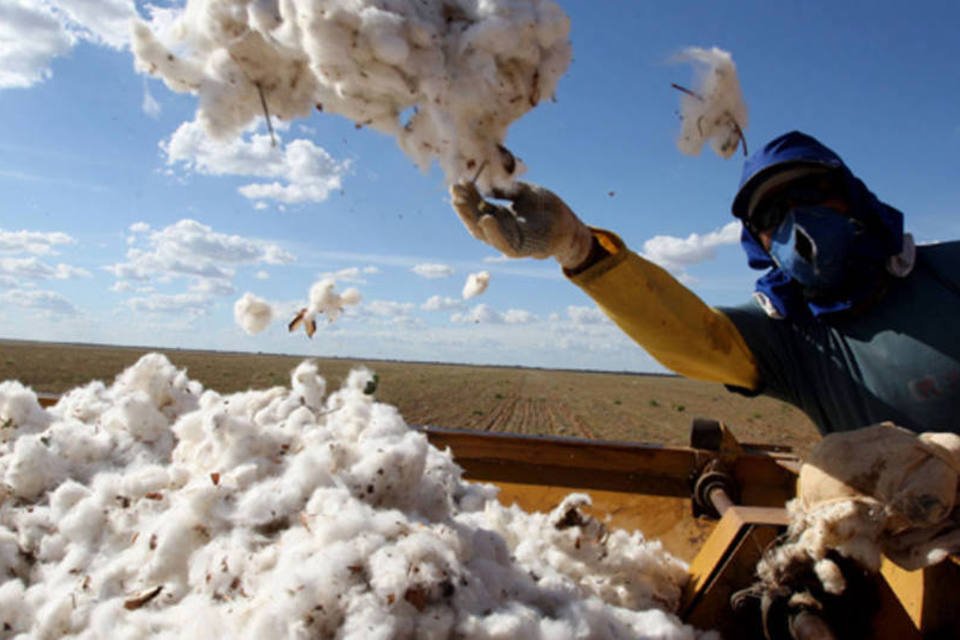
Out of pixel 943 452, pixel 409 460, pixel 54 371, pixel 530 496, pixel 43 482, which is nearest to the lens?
pixel 943 452

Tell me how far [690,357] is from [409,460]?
5.16 feet

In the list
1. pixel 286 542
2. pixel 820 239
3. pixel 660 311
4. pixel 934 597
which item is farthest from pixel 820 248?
pixel 286 542

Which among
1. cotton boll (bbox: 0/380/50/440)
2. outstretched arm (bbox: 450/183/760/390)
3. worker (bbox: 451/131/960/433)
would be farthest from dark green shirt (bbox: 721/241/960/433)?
cotton boll (bbox: 0/380/50/440)

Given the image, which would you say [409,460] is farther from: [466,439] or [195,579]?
[466,439]

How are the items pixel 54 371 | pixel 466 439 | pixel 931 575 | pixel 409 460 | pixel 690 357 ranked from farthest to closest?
pixel 54 371 → pixel 466 439 → pixel 690 357 → pixel 409 460 → pixel 931 575

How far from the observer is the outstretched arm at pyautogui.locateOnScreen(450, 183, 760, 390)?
8.35 feet

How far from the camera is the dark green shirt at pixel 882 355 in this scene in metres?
2.34

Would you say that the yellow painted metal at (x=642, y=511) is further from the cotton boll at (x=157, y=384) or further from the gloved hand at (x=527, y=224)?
the cotton boll at (x=157, y=384)

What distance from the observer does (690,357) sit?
2.79 m

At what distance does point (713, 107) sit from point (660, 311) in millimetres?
880

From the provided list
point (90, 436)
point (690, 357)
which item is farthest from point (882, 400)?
point (90, 436)

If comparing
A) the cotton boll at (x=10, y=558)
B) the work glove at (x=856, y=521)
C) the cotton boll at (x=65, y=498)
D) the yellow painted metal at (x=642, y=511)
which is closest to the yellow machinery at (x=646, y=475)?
the yellow painted metal at (x=642, y=511)

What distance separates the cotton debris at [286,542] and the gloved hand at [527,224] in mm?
792

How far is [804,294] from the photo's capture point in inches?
107
